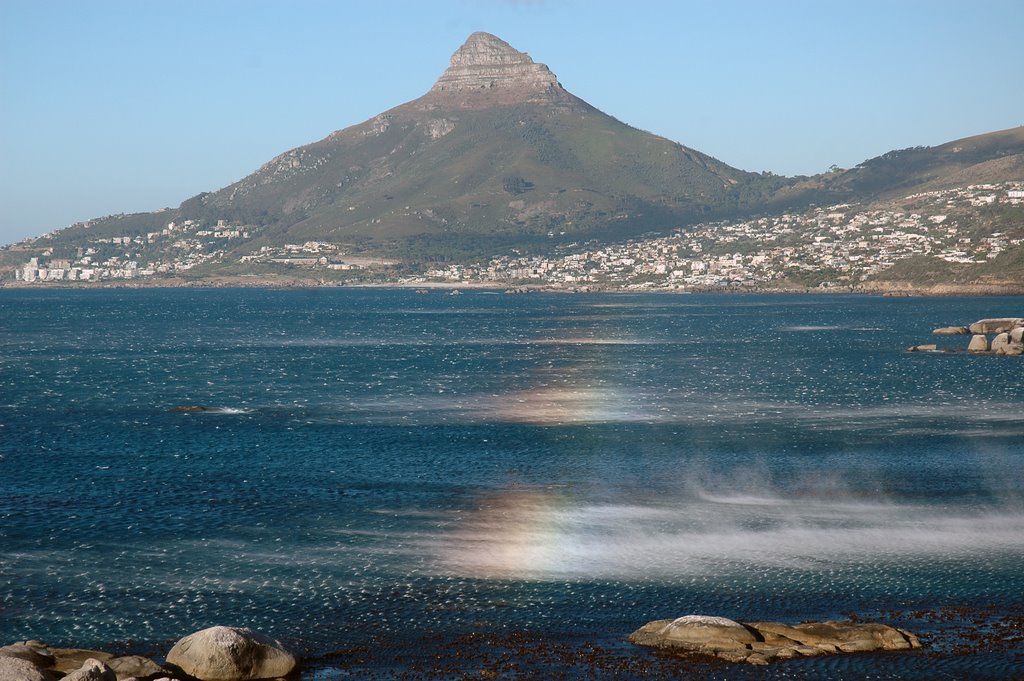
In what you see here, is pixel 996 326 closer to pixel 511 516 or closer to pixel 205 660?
pixel 511 516

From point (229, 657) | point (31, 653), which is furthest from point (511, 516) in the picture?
point (31, 653)

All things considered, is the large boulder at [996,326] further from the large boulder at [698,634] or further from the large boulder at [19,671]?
the large boulder at [19,671]

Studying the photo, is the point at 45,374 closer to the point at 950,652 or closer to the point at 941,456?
the point at 941,456

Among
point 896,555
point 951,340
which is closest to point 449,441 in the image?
point 896,555

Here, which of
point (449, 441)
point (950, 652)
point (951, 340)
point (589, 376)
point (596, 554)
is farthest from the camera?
point (951, 340)

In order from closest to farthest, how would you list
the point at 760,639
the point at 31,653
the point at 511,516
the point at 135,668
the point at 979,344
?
the point at 135,668, the point at 31,653, the point at 760,639, the point at 511,516, the point at 979,344
